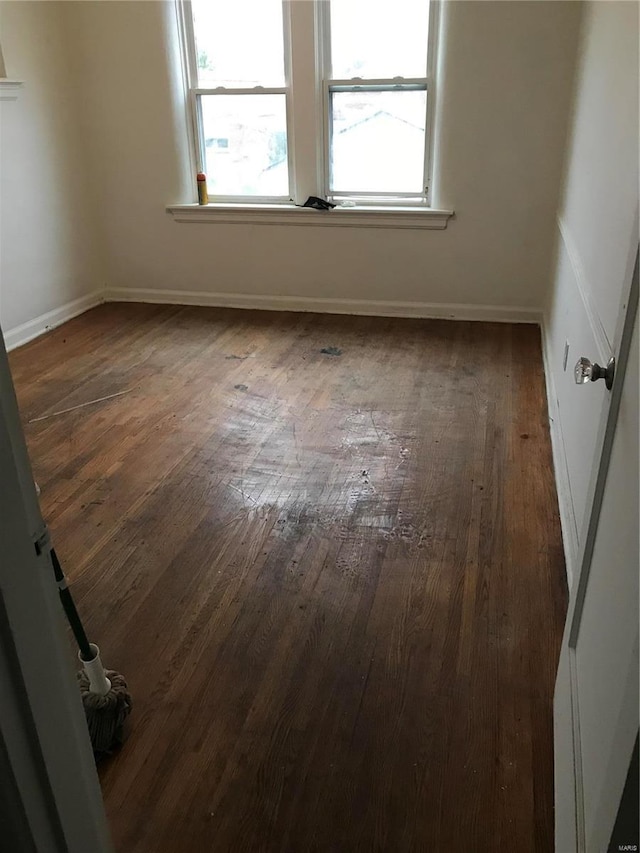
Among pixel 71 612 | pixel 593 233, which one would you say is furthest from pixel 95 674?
pixel 593 233

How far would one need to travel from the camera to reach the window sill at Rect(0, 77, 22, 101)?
388 centimetres

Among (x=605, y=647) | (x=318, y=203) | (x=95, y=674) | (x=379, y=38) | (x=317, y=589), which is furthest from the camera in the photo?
(x=318, y=203)

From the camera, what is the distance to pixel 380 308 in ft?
15.3

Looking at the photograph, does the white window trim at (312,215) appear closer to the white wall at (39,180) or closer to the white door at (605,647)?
the white wall at (39,180)

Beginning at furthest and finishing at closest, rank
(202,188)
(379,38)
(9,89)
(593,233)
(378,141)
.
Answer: (202,188), (378,141), (379,38), (9,89), (593,233)

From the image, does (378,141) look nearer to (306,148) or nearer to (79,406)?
(306,148)

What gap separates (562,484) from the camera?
2.52 m

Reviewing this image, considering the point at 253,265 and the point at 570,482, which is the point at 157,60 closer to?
the point at 253,265

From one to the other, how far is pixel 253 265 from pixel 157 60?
54.4 inches

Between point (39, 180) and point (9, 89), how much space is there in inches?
20.9

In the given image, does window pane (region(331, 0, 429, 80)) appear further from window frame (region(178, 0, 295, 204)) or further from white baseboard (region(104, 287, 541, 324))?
white baseboard (region(104, 287, 541, 324))

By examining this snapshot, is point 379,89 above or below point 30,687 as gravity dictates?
above

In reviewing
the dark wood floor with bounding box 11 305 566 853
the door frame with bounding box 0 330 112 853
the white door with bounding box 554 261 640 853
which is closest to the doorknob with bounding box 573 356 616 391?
the white door with bounding box 554 261 640 853

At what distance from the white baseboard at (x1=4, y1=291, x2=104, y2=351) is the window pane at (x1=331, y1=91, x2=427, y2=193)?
1.89 m
